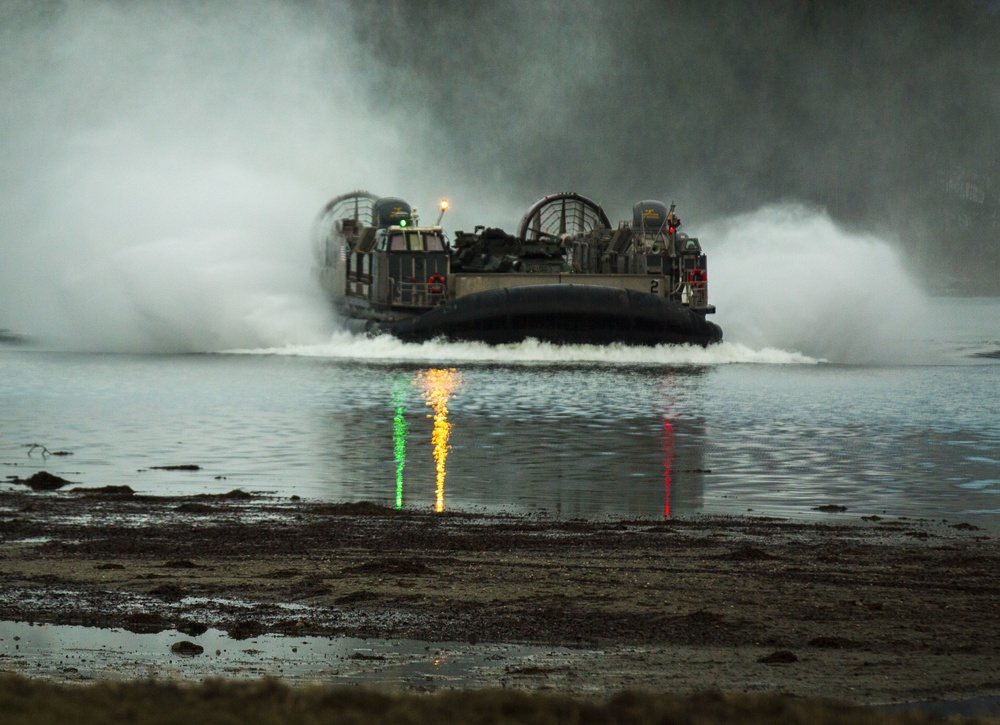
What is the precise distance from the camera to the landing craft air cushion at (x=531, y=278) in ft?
112

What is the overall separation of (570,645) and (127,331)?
3557cm

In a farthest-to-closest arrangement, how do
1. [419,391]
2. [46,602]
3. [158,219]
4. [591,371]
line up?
[158,219] → [591,371] → [419,391] → [46,602]

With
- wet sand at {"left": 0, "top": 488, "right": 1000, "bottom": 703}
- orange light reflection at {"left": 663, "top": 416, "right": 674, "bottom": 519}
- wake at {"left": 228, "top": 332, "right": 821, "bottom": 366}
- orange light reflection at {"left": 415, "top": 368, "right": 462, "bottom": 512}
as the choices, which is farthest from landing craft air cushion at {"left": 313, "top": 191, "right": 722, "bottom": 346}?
wet sand at {"left": 0, "top": 488, "right": 1000, "bottom": 703}

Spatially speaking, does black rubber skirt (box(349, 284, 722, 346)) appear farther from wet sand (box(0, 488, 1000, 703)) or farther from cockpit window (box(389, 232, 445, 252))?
wet sand (box(0, 488, 1000, 703))

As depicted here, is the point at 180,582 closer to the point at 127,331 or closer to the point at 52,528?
the point at 52,528

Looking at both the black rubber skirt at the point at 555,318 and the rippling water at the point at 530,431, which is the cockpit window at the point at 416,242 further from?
the rippling water at the point at 530,431

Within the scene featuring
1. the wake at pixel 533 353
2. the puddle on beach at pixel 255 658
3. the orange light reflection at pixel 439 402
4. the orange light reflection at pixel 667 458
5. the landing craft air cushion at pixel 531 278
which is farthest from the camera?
the landing craft air cushion at pixel 531 278

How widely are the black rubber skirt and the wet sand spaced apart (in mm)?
23288

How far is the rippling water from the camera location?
12281 mm

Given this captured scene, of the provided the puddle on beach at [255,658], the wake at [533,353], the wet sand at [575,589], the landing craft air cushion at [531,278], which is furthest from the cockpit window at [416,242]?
the puddle on beach at [255,658]

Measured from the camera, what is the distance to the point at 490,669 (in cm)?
591

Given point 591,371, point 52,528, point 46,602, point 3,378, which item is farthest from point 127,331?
point 46,602

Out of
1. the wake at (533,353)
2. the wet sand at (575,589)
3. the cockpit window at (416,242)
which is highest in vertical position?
the cockpit window at (416,242)

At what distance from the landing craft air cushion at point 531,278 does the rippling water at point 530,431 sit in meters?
0.60
